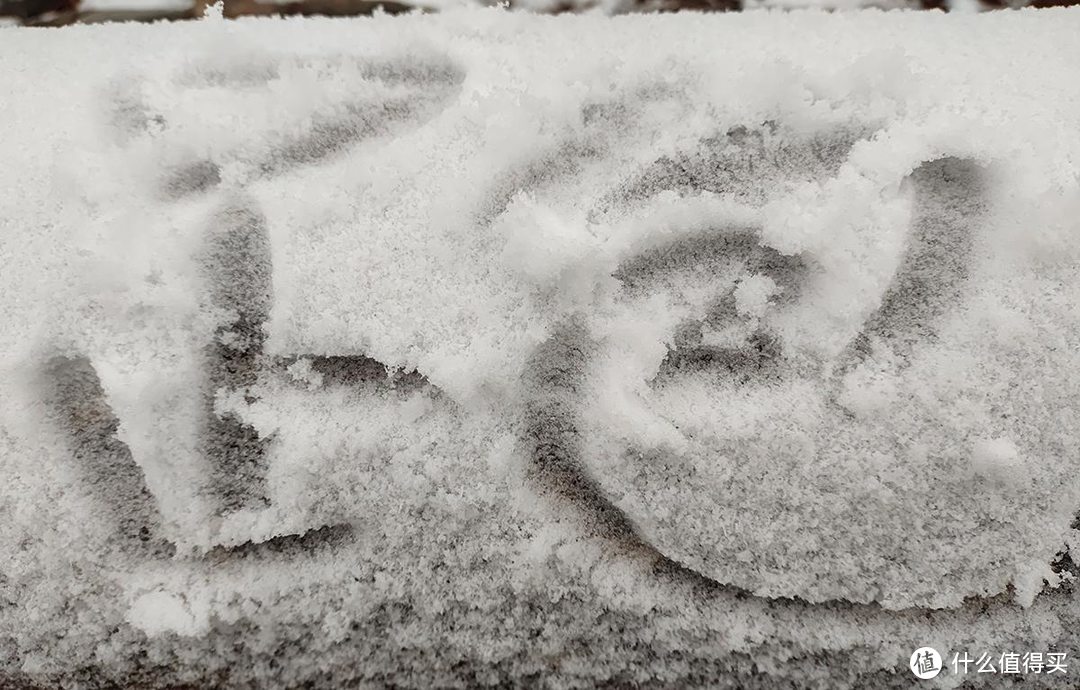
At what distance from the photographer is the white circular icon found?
21.0 inches

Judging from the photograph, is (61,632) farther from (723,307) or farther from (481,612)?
(723,307)

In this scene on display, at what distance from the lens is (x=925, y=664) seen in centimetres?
53

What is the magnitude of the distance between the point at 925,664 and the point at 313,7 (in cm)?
81

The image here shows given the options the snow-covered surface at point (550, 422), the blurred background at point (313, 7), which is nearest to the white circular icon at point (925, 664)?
the snow-covered surface at point (550, 422)

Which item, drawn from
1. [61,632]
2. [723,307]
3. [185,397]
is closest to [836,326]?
[723,307]

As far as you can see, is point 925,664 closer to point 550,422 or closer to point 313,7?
point 550,422

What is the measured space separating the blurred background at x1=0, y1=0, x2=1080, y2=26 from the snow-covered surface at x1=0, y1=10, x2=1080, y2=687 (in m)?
0.27

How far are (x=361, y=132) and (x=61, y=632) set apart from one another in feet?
1.43

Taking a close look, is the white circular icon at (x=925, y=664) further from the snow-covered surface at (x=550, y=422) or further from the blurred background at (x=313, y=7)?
the blurred background at (x=313, y=7)

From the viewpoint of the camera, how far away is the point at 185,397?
527 mm

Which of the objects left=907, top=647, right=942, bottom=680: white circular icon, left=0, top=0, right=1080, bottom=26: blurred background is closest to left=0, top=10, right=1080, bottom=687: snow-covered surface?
left=907, top=647, right=942, bottom=680: white circular icon

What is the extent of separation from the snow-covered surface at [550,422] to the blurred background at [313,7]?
27cm

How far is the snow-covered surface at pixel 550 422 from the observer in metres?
0.52

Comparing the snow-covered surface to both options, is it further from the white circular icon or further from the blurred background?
the blurred background
